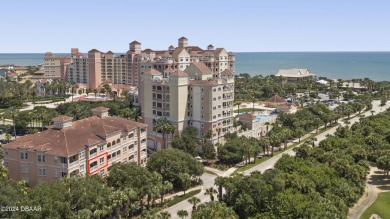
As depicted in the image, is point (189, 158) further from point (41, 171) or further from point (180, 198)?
point (41, 171)

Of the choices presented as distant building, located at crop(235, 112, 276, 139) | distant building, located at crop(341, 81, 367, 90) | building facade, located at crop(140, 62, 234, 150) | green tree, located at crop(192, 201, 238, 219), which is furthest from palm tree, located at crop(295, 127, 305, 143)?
distant building, located at crop(341, 81, 367, 90)

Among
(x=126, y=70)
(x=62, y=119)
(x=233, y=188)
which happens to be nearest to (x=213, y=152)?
(x=233, y=188)

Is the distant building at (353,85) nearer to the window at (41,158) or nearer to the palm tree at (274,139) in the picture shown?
the palm tree at (274,139)

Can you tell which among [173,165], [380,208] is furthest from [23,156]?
[380,208]

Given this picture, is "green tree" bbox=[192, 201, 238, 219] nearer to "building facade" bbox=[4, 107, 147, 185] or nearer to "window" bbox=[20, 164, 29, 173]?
"building facade" bbox=[4, 107, 147, 185]

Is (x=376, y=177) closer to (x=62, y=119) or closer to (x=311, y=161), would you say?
(x=311, y=161)

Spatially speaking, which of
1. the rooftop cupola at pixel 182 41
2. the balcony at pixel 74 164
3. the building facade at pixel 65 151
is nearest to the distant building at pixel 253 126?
the rooftop cupola at pixel 182 41
